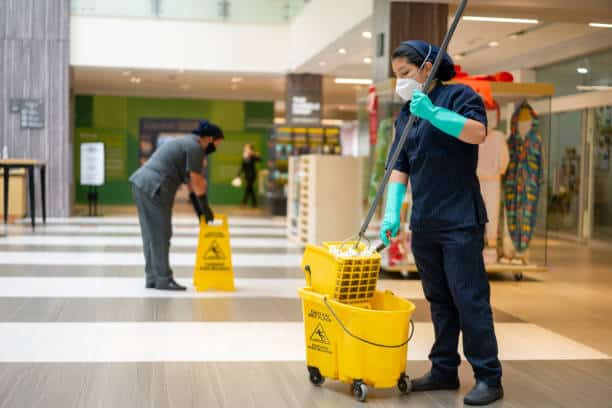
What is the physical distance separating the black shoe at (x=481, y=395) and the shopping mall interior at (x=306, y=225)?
0.16ft

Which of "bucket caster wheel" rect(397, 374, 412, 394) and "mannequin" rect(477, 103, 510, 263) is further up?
"mannequin" rect(477, 103, 510, 263)


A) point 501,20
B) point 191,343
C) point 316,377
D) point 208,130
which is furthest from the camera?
point 501,20

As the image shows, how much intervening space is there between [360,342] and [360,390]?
201mm

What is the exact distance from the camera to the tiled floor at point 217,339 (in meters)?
3.50

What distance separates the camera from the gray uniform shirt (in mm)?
6145

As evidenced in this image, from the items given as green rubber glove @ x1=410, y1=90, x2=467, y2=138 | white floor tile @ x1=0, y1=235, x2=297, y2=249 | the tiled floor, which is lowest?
white floor tile @ x1=0, y1=235, x2=297, y2=249

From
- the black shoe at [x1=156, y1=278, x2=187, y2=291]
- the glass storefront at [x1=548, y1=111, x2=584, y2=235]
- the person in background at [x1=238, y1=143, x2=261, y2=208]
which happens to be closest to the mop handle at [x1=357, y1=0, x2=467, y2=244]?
the black shoe at [x1=156, y1=278, x2=187, y2=291]

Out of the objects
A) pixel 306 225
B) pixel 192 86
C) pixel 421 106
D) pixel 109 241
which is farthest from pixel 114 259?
pixel 192 86

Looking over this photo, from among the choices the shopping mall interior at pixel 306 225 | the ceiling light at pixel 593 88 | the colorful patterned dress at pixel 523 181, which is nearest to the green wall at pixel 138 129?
the shopping mall interior at pixel 306 225

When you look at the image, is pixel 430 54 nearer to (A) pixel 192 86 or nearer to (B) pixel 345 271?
(B) pixel 345 271

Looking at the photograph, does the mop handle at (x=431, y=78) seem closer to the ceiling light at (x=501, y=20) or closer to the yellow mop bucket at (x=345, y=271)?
the yellow mop bucket at (x=345, y=271)

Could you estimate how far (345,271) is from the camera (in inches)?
135

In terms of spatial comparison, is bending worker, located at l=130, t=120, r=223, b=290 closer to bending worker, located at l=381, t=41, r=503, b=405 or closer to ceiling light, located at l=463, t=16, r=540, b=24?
bending worker, located at l=381, t=41, r=503, b=405

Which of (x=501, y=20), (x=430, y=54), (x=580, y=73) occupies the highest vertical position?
(x=501, y=20)
